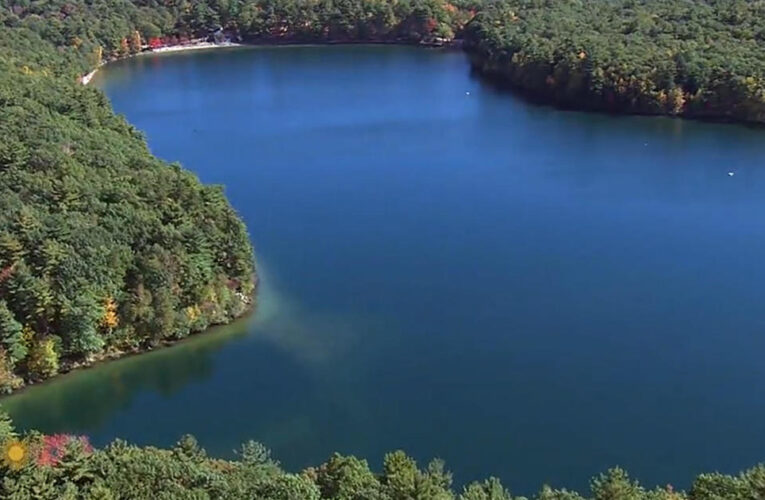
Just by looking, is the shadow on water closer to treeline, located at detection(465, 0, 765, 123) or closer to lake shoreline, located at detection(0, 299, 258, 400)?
lake shoreline, located at detection(0, 299, 258, 400)

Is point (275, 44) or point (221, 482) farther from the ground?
point (221, 482)

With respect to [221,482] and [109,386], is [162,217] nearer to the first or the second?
[109,386]

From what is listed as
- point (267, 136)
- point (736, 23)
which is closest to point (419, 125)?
point (267, 136)

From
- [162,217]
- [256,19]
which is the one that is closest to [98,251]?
[162,217]

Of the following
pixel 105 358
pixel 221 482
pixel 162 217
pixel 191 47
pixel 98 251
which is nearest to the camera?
pixel 221 482

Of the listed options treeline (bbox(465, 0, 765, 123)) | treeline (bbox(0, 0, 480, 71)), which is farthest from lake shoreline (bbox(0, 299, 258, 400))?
treeline (bbox(0, 0, 480, 71))

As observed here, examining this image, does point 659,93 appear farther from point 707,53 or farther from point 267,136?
point 267,136

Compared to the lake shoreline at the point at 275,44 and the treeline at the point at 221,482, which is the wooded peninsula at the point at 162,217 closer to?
the treeline at the point at 221,482

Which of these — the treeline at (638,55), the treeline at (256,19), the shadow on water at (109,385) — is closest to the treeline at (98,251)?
the shadow on water at (109,385)
